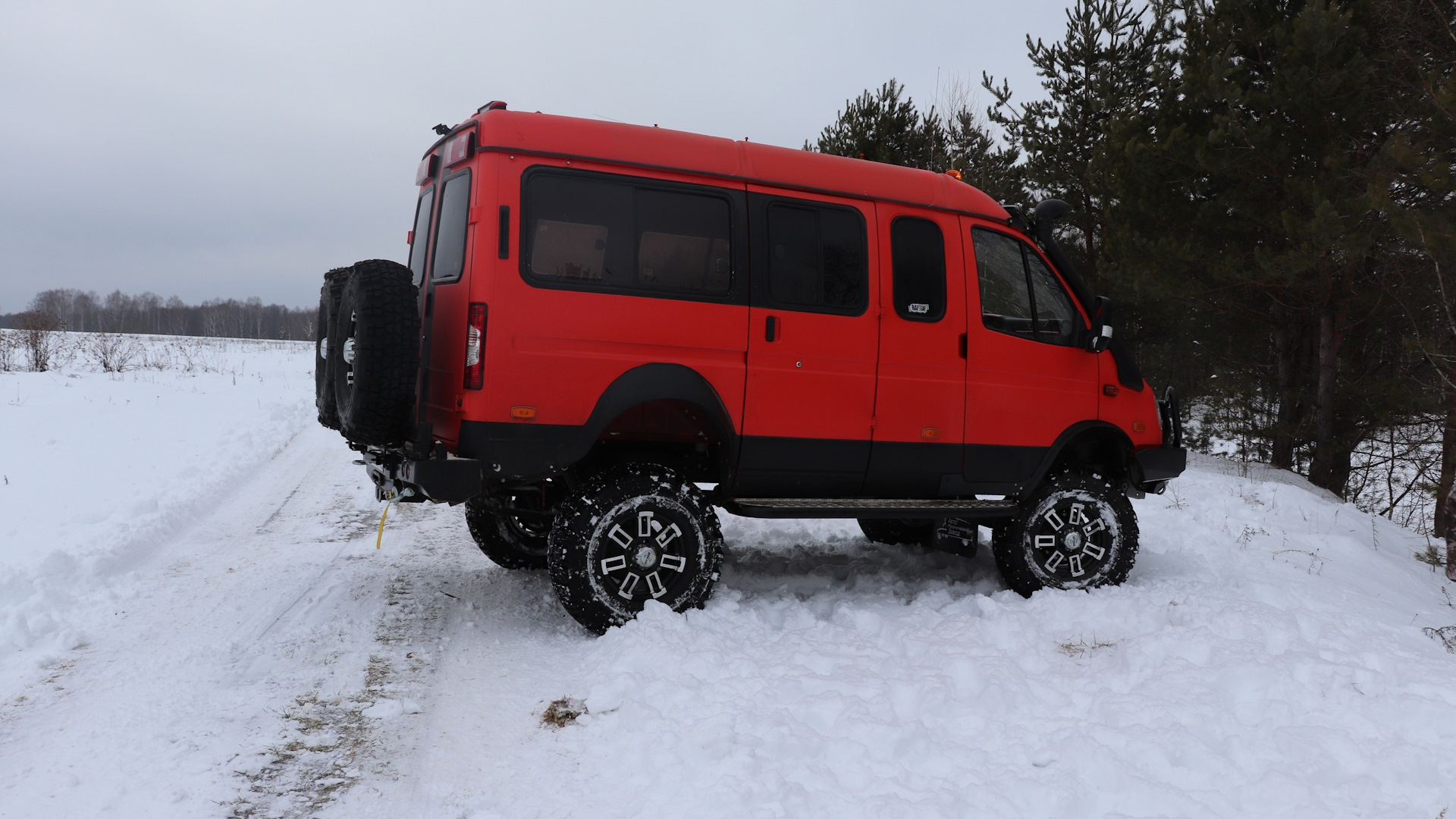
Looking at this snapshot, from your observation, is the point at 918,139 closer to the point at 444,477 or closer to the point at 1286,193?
the point at 1286,193

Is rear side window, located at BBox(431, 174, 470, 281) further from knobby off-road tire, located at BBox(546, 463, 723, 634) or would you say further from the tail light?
knobby off-road tire, located at BBox(546, 463, 723, 634)

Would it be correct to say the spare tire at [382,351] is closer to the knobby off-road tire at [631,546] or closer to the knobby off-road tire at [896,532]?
the knobby off-road tire at [631,546]

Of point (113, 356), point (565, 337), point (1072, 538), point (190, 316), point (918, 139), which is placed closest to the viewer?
point (565, 337)

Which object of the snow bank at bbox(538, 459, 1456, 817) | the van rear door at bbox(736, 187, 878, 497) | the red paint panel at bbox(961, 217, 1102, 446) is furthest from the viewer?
the red paint panel at bbox(961, 217, 1102, 446)

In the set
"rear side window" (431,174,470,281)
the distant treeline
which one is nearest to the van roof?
"rear side window" (431,174,470,281)

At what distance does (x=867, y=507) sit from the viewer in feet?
16.7

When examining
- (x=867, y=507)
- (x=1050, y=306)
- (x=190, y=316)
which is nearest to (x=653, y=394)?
(x=867, y=507)

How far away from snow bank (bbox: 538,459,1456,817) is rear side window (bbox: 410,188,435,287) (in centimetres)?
247

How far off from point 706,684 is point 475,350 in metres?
1.96

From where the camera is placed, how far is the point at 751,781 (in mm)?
2969

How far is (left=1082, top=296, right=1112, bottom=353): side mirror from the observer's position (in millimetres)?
5680

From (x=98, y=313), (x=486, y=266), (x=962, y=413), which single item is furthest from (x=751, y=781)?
(x=98, y=313)

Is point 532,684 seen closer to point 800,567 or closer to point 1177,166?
point 800,567

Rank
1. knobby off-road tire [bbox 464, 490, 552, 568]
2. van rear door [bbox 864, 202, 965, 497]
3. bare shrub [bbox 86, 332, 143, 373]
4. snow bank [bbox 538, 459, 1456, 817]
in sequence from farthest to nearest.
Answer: bare shrub [bbox 86, 332, 143, 373], knobby off-road tire [bbox 464, 490, 552, 568], van rear door [bbox 864, 202, 965, 497], snow bank [bbox 538, 459, 1456, 817]
